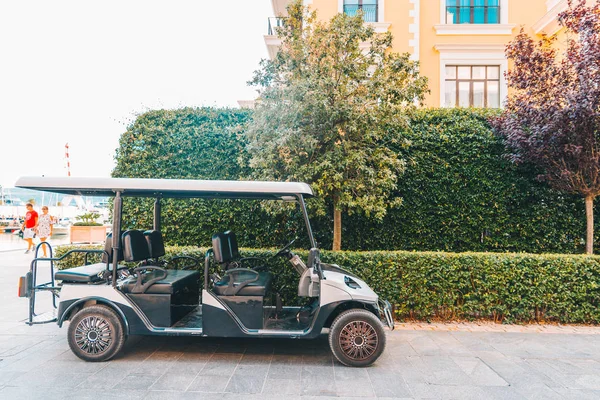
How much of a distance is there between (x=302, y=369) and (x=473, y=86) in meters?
10.9

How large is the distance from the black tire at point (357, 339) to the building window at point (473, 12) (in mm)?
11385

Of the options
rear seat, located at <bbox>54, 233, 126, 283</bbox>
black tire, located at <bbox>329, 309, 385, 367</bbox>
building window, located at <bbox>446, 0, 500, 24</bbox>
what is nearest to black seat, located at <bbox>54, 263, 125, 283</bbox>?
rear seat, located at <bbox>54, 233, 126, 283</bbox>

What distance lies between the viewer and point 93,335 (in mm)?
4156

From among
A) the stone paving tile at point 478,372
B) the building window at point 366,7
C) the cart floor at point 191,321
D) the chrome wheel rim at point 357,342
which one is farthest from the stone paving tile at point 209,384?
the building window at point 366,7

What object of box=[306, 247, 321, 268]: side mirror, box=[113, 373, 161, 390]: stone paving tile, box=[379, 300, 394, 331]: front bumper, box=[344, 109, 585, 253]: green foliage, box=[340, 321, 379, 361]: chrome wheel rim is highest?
box=[344, 109, 585, 253]: green foliage

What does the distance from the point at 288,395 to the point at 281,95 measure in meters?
4.30

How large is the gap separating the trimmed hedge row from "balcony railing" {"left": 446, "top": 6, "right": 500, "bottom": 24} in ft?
29.9

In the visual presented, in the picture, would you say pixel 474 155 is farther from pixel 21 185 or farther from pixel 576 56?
pixel 21 185

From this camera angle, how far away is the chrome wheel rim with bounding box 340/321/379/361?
414cm

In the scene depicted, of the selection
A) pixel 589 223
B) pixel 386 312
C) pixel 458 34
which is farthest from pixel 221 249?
pixel 458 34

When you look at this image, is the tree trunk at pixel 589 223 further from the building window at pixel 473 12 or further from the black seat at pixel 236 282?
the building window at pixel 473 12

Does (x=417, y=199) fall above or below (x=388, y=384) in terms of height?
above

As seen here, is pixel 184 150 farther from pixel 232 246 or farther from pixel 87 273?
pixel 87 273

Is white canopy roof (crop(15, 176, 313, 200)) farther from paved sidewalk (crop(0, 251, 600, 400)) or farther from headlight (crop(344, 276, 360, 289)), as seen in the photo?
paved sidewalk (crop(0, 251, 600, 400))
